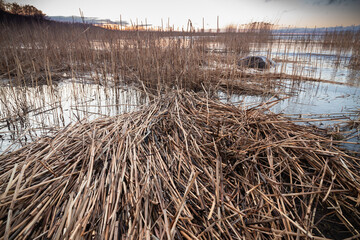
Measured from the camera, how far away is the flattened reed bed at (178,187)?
802 millimetres

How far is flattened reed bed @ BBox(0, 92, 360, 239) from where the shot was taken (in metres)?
0.80

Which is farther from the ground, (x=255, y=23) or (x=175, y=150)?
(x=255, y=23)

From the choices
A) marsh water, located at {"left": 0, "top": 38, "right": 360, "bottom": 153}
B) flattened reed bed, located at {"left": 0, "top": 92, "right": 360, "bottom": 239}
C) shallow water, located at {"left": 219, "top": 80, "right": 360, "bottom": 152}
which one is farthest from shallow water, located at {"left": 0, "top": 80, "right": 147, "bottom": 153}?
shallow water, located at {"left": 219, "top": 80, "right": 360, "bottom": 152}

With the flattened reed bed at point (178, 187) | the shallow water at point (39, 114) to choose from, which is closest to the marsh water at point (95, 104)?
the shallow water at point (39, 114)

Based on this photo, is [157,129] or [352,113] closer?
[157,129]

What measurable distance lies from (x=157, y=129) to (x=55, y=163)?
2.49 ft

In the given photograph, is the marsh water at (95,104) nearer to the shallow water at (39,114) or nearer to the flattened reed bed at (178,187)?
the shallow water at (39,114)

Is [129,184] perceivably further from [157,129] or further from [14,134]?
[14,134]

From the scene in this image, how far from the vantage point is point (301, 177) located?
Answer: 47.8 inches

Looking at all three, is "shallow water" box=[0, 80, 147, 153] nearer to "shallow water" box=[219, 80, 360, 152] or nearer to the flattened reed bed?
the flattened reed bed

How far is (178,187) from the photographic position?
1.07 meters

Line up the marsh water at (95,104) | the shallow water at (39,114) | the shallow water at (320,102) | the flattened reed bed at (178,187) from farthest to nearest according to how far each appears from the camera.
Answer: the shallow water at (320,102) → the marsh water at (95,104) → the shallow water at (39,114) → the flattened reed bed at (178,187)

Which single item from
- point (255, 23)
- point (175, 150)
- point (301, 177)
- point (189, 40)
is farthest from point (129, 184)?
point (255, 23)

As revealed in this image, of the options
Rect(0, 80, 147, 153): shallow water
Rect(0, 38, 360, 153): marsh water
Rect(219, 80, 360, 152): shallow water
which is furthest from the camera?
Rect(219, 80, 360, 152): shallow water
